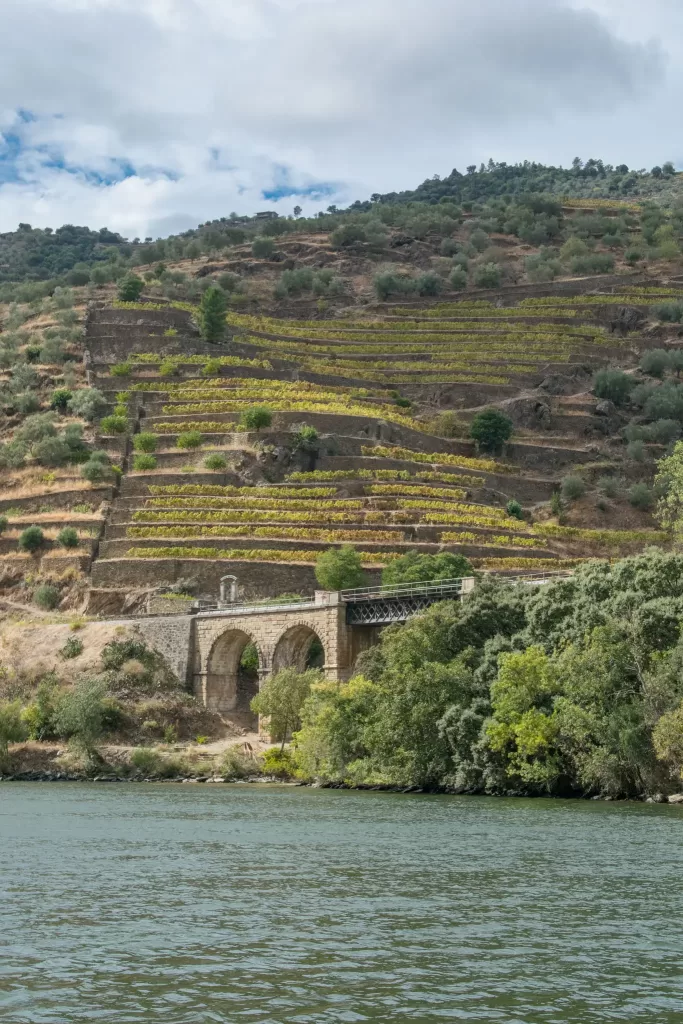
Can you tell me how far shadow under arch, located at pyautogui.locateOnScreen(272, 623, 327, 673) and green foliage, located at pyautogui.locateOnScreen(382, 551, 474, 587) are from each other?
441 centimetres

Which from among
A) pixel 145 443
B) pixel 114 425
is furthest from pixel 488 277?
pixel 145 443

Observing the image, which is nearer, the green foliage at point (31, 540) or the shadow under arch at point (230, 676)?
the shadow under arch at point (230, 676)

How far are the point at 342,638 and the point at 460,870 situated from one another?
3184 cm

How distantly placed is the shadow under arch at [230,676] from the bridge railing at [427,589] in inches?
248

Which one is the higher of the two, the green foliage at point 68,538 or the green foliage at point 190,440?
the green foliage at point 190,440

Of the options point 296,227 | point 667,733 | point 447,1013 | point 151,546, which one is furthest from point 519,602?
point 296,227

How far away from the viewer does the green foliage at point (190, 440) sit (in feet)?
266

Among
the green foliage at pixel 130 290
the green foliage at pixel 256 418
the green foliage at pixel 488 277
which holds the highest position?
the green foliage at pixel 488 277

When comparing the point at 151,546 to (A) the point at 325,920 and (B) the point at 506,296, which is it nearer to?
(A) the point at 325,920

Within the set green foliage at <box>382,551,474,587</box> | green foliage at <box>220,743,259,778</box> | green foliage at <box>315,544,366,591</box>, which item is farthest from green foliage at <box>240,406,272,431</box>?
green foliage at <box>220,743,259,778</box>

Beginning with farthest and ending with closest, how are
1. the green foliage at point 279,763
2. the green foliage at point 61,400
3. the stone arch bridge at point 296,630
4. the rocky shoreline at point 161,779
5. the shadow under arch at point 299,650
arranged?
the green foliage at point 61,400, the shadow under arch at point 299,650, the stone arch bridge at point 296,630, the green foliage at point 279,763, the rocky shoreline at point 161,779

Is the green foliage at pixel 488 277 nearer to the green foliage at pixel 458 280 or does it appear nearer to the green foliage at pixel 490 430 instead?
the green foliage at pixel 458 280

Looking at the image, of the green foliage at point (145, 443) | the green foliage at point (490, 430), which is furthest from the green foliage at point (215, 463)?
the green foliage at point (490, 430)

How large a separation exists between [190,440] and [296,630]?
70.5 feet
